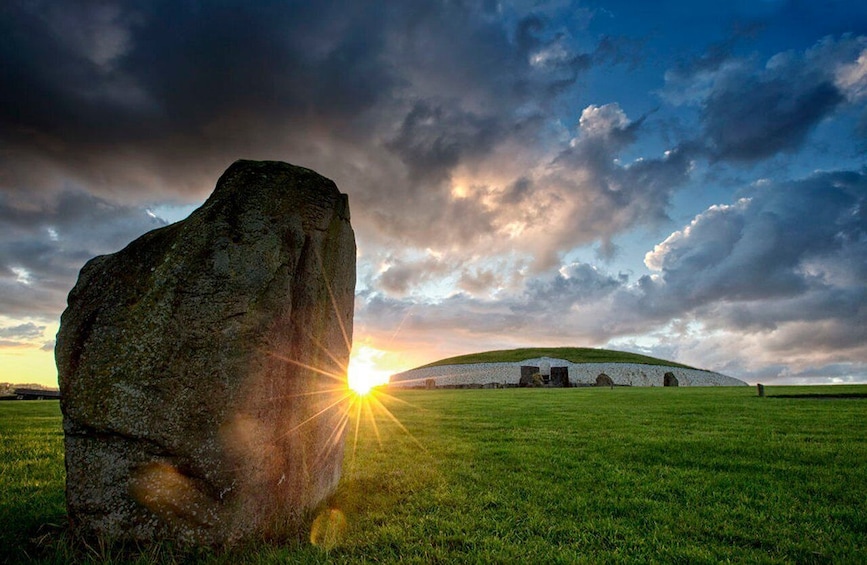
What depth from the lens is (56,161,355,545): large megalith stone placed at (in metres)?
4.59

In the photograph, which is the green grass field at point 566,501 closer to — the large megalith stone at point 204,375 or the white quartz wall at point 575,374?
the large megalith stone at point 204,375

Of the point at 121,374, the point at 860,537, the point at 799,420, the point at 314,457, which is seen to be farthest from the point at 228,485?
the point at 799,420

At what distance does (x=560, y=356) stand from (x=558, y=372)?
20959 mm

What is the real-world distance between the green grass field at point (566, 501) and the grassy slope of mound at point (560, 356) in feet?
199

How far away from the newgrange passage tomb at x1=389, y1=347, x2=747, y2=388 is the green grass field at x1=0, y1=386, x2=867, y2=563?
3971 cm

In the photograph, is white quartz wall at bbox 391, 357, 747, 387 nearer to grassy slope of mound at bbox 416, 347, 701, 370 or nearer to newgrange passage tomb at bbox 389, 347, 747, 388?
newgrange passage tomb at bbox 389, 347, 747, 388

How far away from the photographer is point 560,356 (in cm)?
7388

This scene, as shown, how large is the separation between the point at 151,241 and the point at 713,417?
693 inches

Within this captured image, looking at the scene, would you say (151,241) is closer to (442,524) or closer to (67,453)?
(67,453)

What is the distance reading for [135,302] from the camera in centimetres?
498

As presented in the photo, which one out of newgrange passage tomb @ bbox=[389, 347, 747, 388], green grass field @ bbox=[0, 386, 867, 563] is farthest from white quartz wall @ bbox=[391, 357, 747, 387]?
green grass field @ bbox=[0, 386, 867, 563]

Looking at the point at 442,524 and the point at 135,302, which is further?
the point at 442,524

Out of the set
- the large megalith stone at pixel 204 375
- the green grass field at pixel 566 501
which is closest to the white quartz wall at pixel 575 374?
the green grass field at pixel 566 501

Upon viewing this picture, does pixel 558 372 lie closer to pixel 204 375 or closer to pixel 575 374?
pixel 575 374
